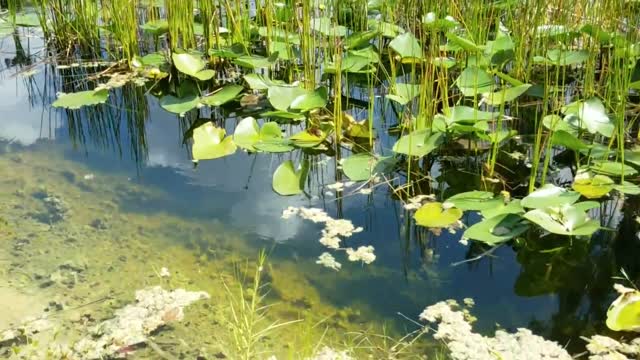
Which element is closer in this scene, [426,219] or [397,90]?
[426,219]

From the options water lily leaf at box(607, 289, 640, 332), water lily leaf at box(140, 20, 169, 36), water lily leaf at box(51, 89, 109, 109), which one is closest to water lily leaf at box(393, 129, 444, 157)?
water lily leaf at box(607, 289, 640, 332)

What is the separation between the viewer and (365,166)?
2.12 m

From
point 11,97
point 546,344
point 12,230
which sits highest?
point 11,97

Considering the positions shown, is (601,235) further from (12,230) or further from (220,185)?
(12,230)

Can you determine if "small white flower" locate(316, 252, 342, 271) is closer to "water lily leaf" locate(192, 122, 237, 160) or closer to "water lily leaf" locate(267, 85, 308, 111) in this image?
"water lily leaf" locate(192, 122, 237, 160)

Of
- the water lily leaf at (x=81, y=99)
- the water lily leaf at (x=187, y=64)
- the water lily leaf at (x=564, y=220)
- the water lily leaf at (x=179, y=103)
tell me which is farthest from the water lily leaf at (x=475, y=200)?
the water lily leaf at (x=81, y=99)

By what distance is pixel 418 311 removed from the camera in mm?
1581

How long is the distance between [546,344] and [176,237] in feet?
3.36

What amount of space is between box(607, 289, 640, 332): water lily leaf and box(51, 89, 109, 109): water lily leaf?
1.99m

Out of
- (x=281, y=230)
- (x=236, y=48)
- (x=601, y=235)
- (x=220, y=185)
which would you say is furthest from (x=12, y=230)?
(x=601, y=235)

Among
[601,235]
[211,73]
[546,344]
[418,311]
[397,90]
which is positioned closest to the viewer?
[546,344]

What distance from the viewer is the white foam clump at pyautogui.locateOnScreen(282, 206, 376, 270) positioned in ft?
5.82

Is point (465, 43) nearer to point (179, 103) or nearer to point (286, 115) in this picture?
point (286, 115)

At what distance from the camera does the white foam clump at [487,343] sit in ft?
4.70
